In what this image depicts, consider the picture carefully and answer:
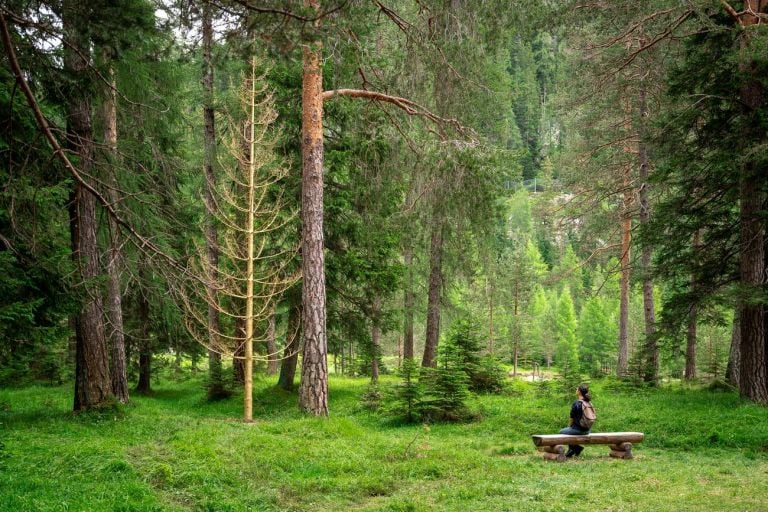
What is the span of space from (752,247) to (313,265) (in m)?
9.23

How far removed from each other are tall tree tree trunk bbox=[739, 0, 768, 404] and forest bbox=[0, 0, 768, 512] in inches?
2.1

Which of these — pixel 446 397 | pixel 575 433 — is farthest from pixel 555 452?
pixel 446 397

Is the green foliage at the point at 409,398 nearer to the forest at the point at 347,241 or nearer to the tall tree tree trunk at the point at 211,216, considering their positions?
the forest at the point at 347,241

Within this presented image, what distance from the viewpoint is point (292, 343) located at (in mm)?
18781

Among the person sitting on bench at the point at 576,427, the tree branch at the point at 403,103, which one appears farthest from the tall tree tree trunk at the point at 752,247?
the tree branch at the point at 403,103

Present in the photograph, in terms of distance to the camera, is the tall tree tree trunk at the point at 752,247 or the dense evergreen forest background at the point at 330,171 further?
the tall tree tree trunk at the point at 752,247

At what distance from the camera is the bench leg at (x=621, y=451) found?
10.2 metres

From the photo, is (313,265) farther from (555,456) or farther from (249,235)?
(555,456)

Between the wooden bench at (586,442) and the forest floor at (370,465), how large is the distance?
0.23 m

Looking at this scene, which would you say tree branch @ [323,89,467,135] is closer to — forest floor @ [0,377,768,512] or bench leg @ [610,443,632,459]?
forest floor @ [0,377,768,512]

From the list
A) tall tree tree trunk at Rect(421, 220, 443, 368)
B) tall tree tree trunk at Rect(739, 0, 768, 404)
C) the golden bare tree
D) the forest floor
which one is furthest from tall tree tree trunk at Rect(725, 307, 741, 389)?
the golden bare tree

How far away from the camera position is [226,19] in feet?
20.9

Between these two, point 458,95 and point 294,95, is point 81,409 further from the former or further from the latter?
point 458,95

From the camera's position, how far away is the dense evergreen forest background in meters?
7.66
